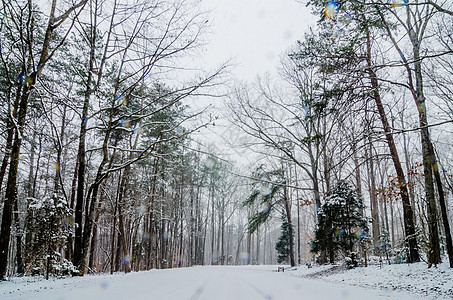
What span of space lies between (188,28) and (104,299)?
743 cm

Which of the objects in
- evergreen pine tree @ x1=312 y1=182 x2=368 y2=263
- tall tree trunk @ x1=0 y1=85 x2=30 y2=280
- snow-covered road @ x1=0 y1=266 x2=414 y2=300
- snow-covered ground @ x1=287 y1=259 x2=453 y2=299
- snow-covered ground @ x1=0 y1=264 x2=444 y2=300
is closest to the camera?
snow-covered road @ x1=0 y1=266 x2=414 y2=300

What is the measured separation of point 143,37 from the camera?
7977 mm

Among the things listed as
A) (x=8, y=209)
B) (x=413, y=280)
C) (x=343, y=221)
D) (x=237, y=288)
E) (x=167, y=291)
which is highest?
(x=8, y=209)

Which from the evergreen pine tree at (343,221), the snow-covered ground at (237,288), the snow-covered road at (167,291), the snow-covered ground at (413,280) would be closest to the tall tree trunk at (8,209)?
the snow-covered ground at (237,288)

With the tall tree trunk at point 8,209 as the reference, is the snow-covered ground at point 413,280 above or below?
below

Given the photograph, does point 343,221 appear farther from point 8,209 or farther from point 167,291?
A: point 8,209

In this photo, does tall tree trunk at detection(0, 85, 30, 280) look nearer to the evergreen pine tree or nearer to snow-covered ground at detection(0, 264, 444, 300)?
snow-covered ground at detection(0, 264, 444, 300)

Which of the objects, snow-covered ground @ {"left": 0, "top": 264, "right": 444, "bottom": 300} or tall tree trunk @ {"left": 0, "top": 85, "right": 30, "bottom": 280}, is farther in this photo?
tall tree trunk @ {"left": 0, "top": 85, "right": 30, "bottom": 280}

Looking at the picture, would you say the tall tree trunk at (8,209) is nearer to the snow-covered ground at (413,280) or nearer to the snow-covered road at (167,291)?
the snow-covered road at (167,291)

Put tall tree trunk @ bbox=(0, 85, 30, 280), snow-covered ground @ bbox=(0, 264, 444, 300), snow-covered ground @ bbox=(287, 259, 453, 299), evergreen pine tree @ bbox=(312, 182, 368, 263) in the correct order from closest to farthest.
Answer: snow-covered ground @ bbox=(0, 264, 444, 300), snow-covered ground @ bbox=(287, 259, 453, 299), tall tree trunk @ bbox=(0, 85, 30, 280), evergreen pine tree @ bbox=(312, 182, 368, 263)

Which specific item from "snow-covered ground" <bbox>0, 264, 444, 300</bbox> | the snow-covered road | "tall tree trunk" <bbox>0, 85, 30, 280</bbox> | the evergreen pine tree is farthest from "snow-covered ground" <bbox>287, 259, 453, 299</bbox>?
"tall tree trunk" <bbox>0, 85, 30, 280</bbox>

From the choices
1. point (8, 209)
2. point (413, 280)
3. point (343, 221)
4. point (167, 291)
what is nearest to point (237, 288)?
point (167, 291)

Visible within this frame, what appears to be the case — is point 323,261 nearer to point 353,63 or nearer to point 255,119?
point 255,119

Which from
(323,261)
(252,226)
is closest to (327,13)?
(323,261)
